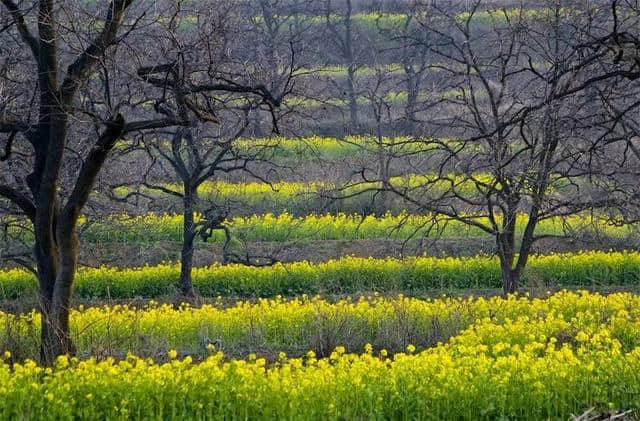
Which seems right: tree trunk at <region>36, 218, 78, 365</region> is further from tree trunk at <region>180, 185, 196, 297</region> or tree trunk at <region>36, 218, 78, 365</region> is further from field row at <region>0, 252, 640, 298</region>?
field row at <region>0, 252, 640, 298</region>

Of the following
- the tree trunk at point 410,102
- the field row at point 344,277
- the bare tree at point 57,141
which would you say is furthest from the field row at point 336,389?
the field row at point 344,277

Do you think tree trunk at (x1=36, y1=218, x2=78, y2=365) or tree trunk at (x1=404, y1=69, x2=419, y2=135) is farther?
tree trunk at (x1=404, y1=69, x2=419, y2=135)

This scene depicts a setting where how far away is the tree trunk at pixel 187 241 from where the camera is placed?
18484 mm

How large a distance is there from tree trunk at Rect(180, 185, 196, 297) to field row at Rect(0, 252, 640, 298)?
49.0 inches

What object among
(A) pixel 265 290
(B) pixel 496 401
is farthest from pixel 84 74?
(A) pixel 265 290

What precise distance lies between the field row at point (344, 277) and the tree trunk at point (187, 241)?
1.24 m

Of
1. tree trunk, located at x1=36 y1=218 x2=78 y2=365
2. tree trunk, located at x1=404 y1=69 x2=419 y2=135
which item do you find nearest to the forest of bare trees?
tree trunk, located at x1=36 y1=218 x2=78 y2=365

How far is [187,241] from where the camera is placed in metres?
19.0

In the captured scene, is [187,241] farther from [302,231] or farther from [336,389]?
[336,389]

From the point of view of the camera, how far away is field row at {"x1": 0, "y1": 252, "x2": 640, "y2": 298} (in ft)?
69.8

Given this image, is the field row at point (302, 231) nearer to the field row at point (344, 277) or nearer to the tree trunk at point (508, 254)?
the field row at point (344, 277)

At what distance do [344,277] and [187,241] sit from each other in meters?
4.14

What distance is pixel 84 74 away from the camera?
10.6m

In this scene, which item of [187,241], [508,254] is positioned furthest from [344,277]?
[508,254]
